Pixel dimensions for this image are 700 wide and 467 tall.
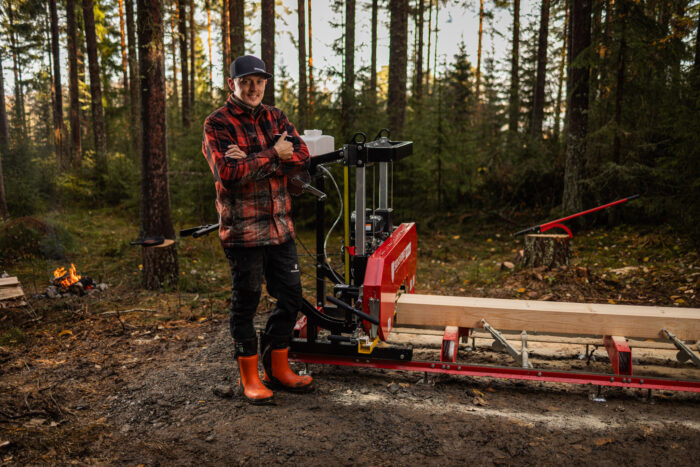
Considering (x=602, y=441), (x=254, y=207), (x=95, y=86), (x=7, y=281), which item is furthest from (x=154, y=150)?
(x=95, y=86)

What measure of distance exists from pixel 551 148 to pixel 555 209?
247 centimetres

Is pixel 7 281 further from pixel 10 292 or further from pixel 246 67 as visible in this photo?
pixel 246 67

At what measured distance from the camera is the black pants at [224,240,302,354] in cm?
357

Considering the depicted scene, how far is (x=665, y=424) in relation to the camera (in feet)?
10.8

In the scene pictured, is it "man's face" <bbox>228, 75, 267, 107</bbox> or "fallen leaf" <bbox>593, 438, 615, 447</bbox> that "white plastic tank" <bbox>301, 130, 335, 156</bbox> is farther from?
"fallen leaf" <bbox>593, 438, 615, 447</bbox>

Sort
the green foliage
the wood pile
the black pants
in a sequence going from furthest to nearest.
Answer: the green foliage → the wood pile → the black pants

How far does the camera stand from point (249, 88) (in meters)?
3.47

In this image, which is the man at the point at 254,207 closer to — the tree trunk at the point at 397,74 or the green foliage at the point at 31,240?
the green foliage at the point at 31,240

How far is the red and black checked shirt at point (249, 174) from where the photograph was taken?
3.33m

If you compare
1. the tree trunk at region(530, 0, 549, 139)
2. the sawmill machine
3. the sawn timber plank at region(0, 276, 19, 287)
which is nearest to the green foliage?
the sawn timber plank at region(0, 276, 19, 287)

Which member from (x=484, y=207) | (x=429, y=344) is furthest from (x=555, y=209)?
(x=429, y=344)

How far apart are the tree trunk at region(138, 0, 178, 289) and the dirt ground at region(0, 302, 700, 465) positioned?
2570mm

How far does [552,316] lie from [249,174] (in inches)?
105

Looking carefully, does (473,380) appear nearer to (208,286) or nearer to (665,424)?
(665,424)
